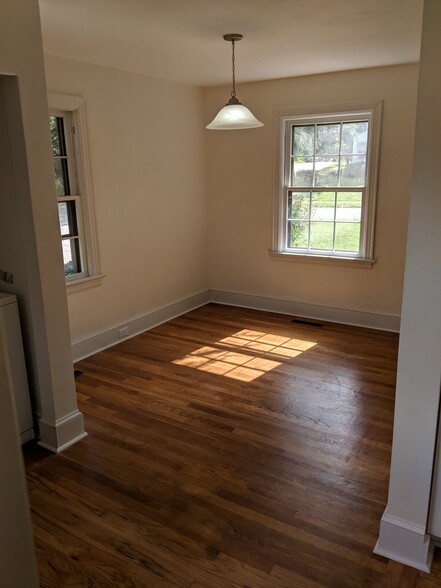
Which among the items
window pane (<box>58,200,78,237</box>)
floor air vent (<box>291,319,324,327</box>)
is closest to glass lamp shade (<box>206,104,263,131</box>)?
window pane (<box>58,200,78,237</box>)

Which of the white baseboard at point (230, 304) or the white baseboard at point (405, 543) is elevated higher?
the white baseboard at point (230, 304)

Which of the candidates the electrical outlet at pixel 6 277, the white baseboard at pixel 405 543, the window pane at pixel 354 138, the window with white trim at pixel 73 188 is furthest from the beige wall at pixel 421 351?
the window pane at pixel 354 138

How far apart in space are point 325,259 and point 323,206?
59 centimetres

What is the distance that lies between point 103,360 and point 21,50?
2702 mm

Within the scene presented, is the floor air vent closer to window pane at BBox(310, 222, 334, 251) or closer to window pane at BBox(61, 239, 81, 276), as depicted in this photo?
window pane at BBox(310, 222, 334, 251)

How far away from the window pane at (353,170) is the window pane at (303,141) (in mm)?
400

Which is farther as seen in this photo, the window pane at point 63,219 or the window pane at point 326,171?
the window pane at point 326,171

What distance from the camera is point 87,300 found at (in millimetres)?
4438

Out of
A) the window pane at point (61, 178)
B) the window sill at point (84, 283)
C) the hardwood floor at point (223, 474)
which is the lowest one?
the hardwood floor at point (223, 474)

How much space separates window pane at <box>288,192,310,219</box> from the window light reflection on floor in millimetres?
1444

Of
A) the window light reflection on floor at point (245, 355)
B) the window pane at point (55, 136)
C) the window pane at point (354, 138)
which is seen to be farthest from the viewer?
the window pane at point (354, 138)

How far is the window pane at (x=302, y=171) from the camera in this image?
5184mm

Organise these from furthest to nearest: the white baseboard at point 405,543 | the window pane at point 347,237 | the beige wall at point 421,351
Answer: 1. the window pane at point 347,237
2. the white baseboard at point 405,543
3. the beige wall at point 421,351

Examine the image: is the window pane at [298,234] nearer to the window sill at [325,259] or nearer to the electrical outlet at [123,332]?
the window sill at [325,259]
